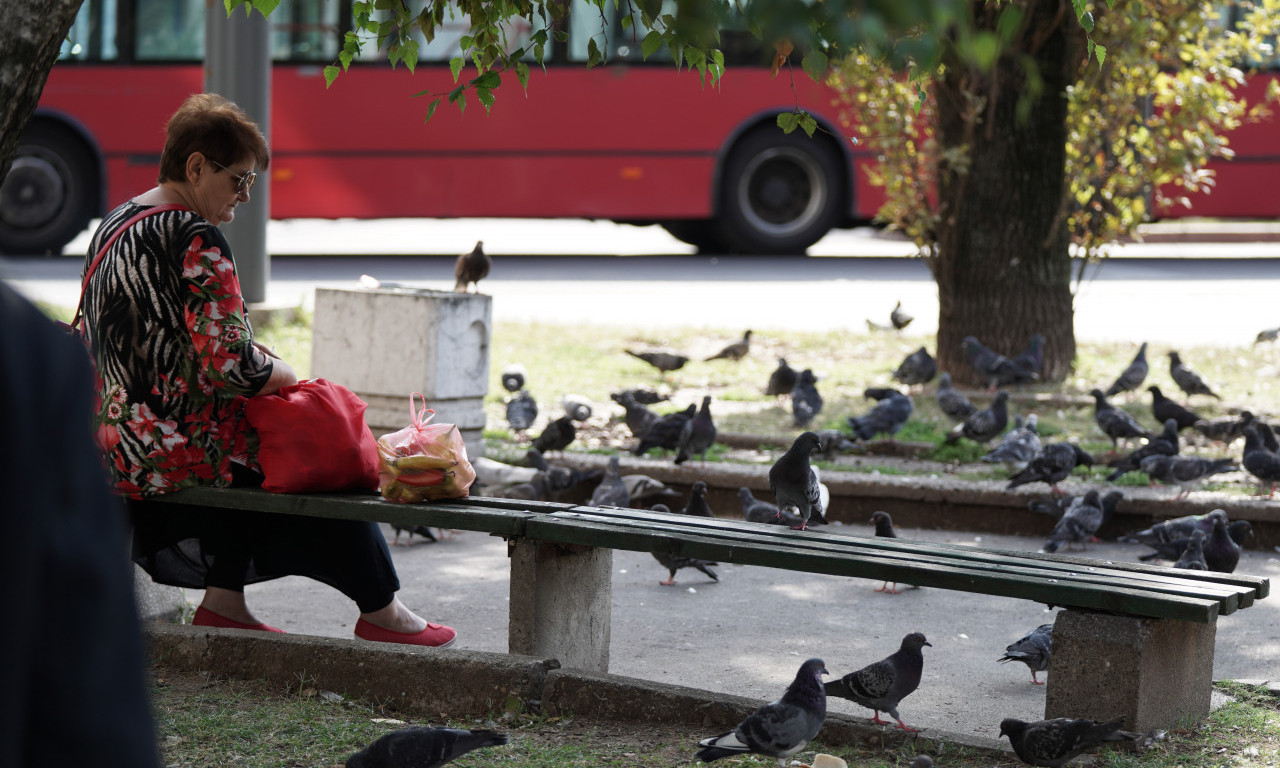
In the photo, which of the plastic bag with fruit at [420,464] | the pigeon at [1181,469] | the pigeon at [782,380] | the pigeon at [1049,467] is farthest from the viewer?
the pigeon at [782,380]

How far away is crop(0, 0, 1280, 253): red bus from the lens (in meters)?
18.1

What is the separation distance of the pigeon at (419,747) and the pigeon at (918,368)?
766 centimetres

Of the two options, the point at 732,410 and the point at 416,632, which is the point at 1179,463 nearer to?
the point at 732,410

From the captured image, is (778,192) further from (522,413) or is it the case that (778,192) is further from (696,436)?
(696,436)

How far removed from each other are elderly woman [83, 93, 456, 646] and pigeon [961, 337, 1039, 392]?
21.2ft

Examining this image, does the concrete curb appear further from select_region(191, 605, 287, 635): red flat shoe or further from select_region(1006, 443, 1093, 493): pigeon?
select_region(1006, 443, 1093, 493): pigeon

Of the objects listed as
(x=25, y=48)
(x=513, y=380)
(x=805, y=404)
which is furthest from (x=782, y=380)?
(x=25, y=48)

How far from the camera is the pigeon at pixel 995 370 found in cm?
1057

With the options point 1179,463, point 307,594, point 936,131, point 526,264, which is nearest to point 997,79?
point 936,131

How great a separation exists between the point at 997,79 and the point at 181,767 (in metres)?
8.44

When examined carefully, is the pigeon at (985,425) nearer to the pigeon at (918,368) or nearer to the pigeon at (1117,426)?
the pigeon at (1117,426)

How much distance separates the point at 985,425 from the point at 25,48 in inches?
245

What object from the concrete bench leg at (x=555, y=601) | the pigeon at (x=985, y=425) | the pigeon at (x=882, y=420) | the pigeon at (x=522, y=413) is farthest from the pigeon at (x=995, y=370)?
the concrete bench leg at (x=555, y=601)

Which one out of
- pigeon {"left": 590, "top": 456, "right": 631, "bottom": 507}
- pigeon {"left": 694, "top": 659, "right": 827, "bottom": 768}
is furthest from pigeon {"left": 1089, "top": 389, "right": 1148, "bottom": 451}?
pigeon {"left": 694, "top": 659, "right": 827, "bottom": 768}
